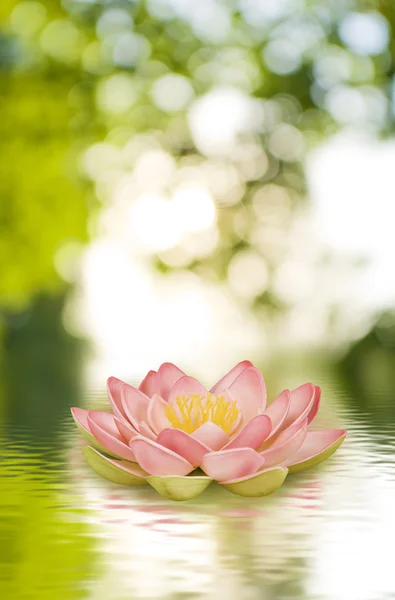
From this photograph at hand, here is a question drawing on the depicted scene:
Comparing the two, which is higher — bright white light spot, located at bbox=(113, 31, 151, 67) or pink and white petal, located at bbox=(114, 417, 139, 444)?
bright white light spot, located at bbox=(113, 31, 151, 67)

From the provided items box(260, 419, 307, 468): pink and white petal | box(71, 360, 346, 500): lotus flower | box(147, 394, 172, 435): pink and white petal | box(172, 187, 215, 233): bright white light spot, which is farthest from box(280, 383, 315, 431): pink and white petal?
box(172, 187, 215, 233): bright white light spot

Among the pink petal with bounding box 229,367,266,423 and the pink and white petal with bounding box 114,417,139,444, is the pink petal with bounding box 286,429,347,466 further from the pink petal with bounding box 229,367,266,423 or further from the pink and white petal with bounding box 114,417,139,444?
the pink and white petal with bounding box 114,417,139,444

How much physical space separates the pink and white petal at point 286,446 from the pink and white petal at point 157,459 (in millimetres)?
136

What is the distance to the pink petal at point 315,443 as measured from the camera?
1847mm

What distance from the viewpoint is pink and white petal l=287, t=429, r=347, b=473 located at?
1.82 metres

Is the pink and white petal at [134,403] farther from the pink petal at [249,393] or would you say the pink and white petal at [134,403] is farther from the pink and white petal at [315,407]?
the pink and white petal at [315,407]

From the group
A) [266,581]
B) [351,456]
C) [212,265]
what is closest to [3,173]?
[212,265]

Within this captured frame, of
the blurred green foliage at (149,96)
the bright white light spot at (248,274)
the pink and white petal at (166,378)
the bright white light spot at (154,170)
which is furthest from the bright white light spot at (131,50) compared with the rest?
the pink and white petal at (166,378)

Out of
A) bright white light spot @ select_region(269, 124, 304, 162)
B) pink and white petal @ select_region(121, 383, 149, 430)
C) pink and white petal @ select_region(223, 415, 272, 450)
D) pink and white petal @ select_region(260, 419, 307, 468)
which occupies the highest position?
bright white light spot @ select_region(269, 124, 304, 162)

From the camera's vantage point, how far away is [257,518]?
61.5 inches

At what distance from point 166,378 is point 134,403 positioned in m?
0.18

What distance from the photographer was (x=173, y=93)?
15508mm

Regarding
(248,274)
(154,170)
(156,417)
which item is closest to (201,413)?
(156,417)

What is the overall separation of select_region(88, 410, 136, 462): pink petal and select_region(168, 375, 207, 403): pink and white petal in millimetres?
137
